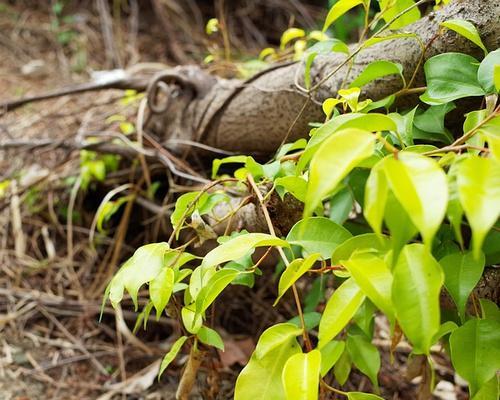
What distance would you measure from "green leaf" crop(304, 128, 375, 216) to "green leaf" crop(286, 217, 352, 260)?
0.18m

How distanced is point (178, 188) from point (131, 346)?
1.31 ft

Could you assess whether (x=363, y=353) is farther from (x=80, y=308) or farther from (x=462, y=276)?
(x=80, y=308)

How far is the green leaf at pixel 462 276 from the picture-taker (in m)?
0.52

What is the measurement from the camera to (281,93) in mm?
1038

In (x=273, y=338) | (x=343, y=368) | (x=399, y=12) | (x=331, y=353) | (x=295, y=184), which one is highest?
(x=399, y=12)

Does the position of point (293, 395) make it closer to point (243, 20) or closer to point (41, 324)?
point (41, 324)

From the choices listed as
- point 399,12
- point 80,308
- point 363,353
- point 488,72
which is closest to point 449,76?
point 488,72

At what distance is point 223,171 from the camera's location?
130 cm

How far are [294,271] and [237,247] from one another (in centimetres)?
6

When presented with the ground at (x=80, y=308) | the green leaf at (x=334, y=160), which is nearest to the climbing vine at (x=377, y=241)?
the green leaf at (x=334, y=160)

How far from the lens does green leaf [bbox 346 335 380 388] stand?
2.33 ft

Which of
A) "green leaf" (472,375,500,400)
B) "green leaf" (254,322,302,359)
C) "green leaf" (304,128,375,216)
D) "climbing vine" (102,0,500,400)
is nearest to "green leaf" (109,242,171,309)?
"climbing vine" (102,0,500,400)

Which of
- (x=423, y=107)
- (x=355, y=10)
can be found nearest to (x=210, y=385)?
(x=423, y=107)

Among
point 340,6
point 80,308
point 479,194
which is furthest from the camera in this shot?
point 80,308
